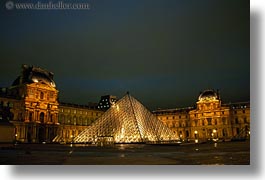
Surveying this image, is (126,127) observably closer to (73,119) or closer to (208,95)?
(73,119)

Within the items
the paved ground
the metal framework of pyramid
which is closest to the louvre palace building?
the metal framework of pyramid

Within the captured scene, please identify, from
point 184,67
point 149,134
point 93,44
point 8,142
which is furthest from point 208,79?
point 8,142

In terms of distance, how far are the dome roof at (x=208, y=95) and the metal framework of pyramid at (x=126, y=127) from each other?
8.91 ft

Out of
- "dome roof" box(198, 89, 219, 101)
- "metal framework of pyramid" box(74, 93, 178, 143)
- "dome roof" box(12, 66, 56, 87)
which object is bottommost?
"metal framework of pyramid" box(74, 93, 178, 143)

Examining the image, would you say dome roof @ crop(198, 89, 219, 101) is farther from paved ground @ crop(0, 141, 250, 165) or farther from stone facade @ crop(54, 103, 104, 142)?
stone facade @ crop(54, 103, 104, 142)

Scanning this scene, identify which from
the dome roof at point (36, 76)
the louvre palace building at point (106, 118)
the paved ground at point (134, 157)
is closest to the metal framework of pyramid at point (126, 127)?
the louvre palace building at point (106, 118)

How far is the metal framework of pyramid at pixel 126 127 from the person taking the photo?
11484mm

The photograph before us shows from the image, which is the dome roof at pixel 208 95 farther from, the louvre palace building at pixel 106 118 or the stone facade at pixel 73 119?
the stone facade at pixel 73 119

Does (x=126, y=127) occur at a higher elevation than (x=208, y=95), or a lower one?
lower

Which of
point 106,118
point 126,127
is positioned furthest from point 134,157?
point 106,118

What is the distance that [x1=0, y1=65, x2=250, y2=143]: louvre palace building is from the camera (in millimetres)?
8719

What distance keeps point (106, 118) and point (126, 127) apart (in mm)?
873

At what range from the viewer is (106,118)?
12.0 m

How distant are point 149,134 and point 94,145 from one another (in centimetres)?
217
